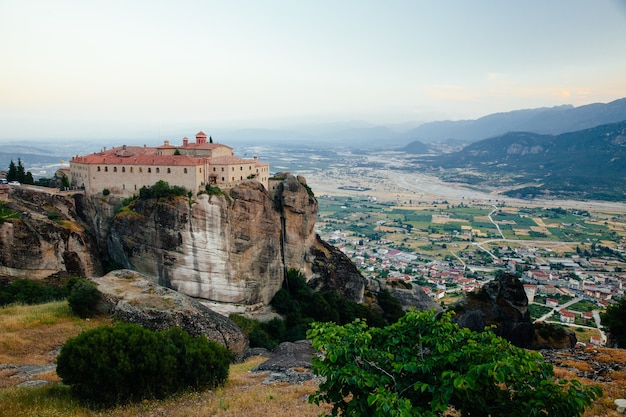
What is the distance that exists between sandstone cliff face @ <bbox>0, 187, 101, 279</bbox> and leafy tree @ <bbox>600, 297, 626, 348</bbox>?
37.2m

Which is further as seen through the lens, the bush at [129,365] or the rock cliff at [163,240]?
the rock cliff at [163,240]

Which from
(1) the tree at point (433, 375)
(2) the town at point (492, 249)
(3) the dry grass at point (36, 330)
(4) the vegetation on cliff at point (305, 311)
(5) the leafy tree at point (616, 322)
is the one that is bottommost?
(2) the town at point (492, 249)

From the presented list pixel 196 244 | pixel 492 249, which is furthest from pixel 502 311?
pixel 492 249

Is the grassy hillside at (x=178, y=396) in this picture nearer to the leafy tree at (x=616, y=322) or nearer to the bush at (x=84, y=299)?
the bush at (x=84, y=299)

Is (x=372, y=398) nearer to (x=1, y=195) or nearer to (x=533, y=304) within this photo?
(x=1, y=195)

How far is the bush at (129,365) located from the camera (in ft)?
45.6

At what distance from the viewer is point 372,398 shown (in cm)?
727

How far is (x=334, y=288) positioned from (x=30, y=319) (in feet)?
97.3

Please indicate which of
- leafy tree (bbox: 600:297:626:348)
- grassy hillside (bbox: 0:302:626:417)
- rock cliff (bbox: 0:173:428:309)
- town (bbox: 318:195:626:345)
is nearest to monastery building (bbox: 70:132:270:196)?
rock cliff (bbox: 0:173:428:309)

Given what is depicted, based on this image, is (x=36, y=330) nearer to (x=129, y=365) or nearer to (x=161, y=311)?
(x=161, y=311)

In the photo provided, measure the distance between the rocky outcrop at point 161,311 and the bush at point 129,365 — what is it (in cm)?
520

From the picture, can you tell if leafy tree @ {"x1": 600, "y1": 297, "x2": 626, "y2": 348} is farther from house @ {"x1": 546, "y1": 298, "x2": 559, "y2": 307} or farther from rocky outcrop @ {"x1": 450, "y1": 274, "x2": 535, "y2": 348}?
house @ {"x1": 546, "y1": 298, "x2": 559, "y2": 307}

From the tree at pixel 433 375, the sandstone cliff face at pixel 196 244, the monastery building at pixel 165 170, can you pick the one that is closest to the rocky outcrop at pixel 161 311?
the sandstone cliff face at pixel 196 244

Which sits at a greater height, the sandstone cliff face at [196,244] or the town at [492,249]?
the sandstone cliff face at [196,244]
